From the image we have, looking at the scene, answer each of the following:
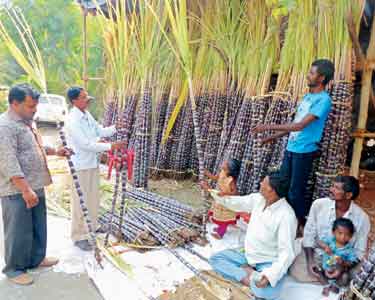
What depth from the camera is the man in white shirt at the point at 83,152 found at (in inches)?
112

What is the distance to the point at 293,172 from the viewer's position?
2.99 meters

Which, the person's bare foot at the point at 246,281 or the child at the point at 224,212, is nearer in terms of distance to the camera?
the person's bare foot at the point at 246,281

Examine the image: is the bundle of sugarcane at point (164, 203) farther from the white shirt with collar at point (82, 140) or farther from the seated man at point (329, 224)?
the seated man at point (329, 224)

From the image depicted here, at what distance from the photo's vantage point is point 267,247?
2.27 m

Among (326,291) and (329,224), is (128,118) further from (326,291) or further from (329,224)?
(326,291)

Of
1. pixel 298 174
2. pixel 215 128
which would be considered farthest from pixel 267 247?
pixel 215 128

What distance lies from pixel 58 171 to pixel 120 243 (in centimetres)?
296

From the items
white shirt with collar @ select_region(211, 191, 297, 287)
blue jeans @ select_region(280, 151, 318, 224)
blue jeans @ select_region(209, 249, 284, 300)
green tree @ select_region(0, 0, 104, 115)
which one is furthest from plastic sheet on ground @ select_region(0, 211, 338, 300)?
green tree @ select_region(0, 0, 104, 115)

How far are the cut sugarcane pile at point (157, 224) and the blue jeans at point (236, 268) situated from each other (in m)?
0.53

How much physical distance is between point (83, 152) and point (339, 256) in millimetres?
2070

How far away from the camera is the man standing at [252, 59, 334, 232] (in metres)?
2.69

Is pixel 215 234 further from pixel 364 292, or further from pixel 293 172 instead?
pixel 364 292

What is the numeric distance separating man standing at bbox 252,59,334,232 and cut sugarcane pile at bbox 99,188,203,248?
92 centimetres

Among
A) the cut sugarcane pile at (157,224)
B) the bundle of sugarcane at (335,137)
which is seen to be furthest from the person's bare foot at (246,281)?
the bundle of sugarcane at (335,137)
